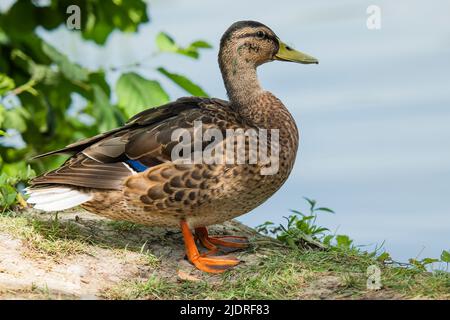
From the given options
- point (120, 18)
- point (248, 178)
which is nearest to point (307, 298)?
point (248, 178)

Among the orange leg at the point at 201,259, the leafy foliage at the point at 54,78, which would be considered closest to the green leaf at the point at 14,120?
the leafy foliage at the point at 54,78

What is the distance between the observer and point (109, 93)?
8.43 meters

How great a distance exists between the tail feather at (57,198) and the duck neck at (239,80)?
1.39 metres

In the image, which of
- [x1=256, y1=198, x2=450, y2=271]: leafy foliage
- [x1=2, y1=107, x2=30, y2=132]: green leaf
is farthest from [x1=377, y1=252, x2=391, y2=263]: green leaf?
[x1=2, y1=107, x2=30, y2=132]: green leaf

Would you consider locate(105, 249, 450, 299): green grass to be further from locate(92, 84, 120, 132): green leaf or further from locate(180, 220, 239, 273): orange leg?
locate(92, 84, 120, 132): green leaf

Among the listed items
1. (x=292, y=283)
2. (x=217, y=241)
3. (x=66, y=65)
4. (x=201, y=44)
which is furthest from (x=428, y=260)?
(x=66, y=65)

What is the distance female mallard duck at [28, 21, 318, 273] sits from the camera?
18.6 ft

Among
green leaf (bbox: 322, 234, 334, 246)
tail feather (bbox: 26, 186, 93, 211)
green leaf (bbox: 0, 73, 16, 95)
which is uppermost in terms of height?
green leaf (bbox: 0, 73, 16, 95)

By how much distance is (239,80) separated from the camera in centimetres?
635

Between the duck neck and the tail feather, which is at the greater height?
the duck neck

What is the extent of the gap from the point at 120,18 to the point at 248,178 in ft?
11.9

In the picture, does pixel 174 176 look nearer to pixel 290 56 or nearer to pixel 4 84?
pixel 290 56

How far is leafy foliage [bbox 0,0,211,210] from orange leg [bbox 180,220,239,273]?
1.87 meters

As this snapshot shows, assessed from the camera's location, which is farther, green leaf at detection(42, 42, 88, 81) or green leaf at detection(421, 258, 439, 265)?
green leaf at detection(42, 42, 88, 81)
